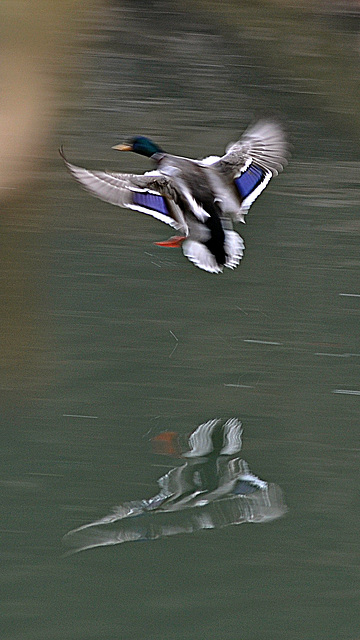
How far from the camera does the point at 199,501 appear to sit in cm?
311

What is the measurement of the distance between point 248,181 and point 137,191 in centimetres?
52

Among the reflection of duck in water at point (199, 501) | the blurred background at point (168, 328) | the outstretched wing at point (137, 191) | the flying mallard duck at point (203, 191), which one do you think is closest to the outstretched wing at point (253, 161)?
the flying mallard duck at point (203, 191)

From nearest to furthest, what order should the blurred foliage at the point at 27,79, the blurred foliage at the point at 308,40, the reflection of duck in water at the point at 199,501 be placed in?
the reflection of duck in water at the point at 199,501 → the blurred foliage at the point at 27,79 → the blurred foliage at the point at 308,40

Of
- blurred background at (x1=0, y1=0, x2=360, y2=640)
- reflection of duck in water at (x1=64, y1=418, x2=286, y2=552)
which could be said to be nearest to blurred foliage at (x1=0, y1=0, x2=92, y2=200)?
blurred background at (x1=0, y1=0, x2=360, y2=640)

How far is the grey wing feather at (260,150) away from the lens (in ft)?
13.8

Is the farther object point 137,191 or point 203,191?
point 203,191

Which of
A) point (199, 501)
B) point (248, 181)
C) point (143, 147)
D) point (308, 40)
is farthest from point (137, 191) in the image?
point (308, 40)

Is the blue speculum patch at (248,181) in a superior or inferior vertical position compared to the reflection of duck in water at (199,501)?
superior

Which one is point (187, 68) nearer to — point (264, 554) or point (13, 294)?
point (13, 294)

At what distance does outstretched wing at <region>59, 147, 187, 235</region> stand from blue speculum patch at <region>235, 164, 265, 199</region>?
32cm

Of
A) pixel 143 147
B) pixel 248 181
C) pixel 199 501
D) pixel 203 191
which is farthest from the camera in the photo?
pixel 143 147

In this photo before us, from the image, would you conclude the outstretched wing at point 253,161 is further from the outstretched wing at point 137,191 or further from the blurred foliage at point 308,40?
the blurred foliage at point 308,40

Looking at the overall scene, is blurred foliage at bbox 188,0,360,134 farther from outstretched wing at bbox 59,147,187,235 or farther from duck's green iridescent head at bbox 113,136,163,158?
outstretched wing at bbox 59,147,187,235

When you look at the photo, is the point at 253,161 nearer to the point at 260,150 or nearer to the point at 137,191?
the point at 260,150
